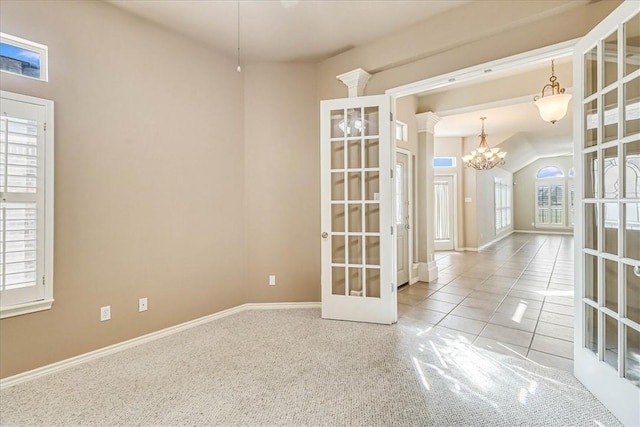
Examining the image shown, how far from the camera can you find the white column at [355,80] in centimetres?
334

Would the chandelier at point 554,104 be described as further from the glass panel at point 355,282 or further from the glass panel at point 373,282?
the glass panel at point 355,282

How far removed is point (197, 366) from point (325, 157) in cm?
237

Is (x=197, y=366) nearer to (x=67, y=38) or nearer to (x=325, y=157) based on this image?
(x=325, y=157)

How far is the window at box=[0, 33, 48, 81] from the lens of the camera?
2176 mm

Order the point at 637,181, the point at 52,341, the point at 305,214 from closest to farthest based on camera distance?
1. the point at 637,181
2. the point at 52,341
3. the point at 305,214

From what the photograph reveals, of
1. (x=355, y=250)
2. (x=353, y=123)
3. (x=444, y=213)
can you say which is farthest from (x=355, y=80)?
(x=444, y=213)

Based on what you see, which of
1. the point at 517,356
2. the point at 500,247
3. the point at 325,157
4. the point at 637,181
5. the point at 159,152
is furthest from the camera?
the point at 500,247

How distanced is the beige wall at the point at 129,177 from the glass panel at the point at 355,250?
55.3 inches

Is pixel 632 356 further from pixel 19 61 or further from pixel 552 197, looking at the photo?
pixel 552 197

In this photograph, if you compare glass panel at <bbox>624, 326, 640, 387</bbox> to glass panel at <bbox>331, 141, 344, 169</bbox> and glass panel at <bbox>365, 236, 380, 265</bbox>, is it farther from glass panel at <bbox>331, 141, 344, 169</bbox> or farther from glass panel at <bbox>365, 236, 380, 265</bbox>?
glass panel at <bbox>331, 141, 344, 169</bbox>

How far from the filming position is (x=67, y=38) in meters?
2.41

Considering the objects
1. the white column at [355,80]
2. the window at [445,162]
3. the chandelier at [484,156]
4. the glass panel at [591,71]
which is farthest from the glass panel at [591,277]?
the window at [445,162]

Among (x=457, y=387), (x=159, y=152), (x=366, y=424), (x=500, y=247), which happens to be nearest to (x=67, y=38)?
(x=159, y=152)

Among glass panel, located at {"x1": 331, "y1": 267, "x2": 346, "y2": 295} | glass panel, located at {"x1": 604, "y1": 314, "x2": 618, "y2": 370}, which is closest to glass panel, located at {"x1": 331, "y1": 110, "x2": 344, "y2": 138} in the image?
glass panel, located at {"x1": 331, "y1": 267, "x2": 346, "y2": 295}
